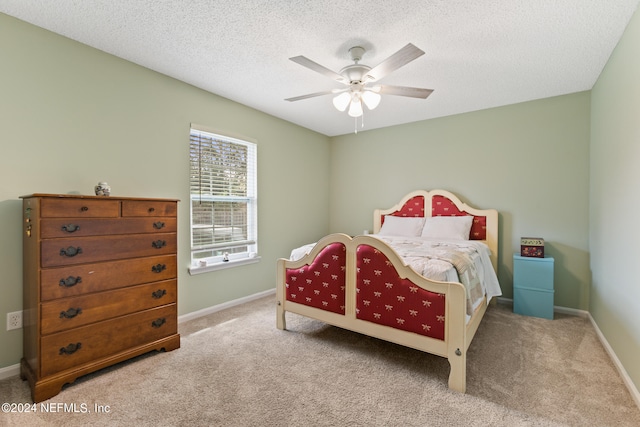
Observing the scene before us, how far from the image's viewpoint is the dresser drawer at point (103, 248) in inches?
70.9

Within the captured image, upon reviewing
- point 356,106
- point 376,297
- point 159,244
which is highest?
point 356,106

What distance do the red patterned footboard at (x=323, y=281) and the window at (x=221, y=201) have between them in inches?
43.1

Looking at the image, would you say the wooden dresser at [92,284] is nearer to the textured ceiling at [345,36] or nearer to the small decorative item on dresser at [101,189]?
the small decorative item on dresser at [101,189]

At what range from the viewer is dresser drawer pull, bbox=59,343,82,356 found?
184 centimetres

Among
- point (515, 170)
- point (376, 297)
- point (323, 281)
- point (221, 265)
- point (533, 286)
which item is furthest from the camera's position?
point (515, 170)

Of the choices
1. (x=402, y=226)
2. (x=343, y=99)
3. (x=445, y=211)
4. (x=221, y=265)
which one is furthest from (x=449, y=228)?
(x=221, y=265)

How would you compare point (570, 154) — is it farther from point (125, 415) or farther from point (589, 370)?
point (125, 415)

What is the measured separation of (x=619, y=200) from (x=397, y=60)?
1960mm

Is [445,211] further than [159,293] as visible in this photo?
Yes

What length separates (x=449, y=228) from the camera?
11.7 feet

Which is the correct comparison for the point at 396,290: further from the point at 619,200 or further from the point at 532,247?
the point at 532,247

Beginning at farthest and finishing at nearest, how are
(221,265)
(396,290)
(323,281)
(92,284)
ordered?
(221,265), (323,281), (396,290), (92,284)

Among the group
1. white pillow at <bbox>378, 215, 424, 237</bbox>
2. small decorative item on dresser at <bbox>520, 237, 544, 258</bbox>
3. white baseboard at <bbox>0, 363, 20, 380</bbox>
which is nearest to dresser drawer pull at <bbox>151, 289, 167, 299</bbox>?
white baseboard at <bbox>0, 363, 20, 380</bbox>

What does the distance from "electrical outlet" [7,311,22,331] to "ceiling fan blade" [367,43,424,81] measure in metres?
3.00
